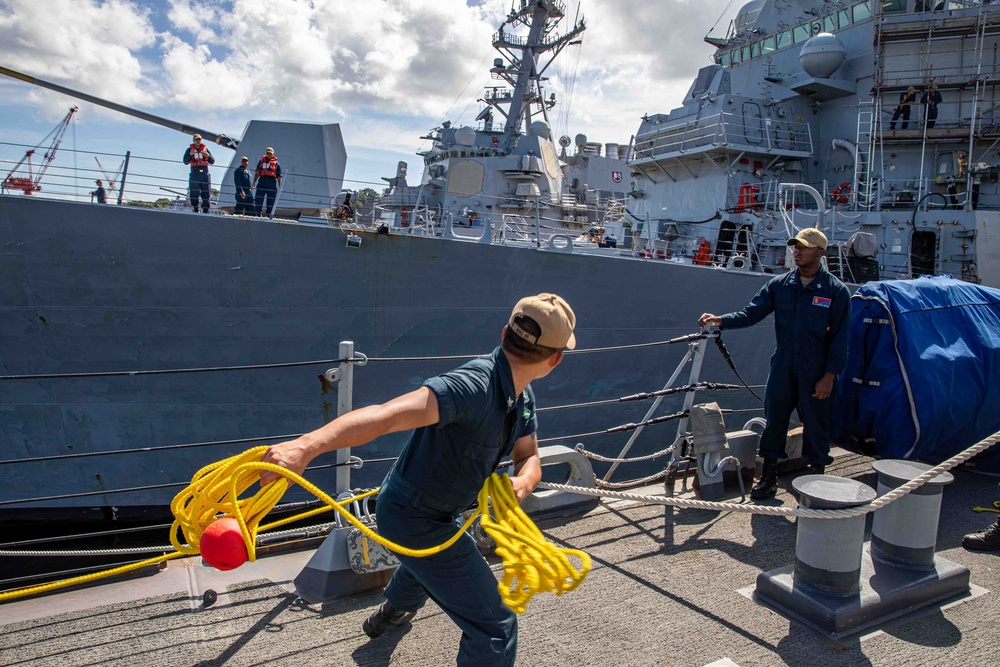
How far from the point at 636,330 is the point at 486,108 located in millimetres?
14248

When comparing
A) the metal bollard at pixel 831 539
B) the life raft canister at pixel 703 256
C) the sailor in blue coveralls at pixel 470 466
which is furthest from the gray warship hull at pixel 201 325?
the sailor in blue coveralls at pixel 470 466

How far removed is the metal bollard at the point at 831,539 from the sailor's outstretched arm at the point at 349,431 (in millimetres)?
1682

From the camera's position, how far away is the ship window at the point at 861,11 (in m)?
12.3

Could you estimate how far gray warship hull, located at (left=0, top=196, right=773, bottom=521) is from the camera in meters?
6.59

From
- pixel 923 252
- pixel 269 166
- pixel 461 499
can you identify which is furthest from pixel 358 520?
pixel 923 252

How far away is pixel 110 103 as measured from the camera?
7578 millimetres

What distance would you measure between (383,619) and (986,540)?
2874 millimetres

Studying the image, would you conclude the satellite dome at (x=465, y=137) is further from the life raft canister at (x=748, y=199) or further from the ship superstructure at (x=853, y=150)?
the life raft canister at (x=748, y=199)

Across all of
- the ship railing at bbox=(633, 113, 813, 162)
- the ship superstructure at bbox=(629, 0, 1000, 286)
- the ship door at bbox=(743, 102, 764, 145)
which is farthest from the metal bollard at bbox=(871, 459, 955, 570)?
the ship door at bbox=(743, 102, 764, 145)

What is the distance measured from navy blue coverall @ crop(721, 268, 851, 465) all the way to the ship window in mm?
11679

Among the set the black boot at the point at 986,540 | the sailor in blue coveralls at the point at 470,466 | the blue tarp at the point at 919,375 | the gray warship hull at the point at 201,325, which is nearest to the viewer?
the sailor in blue coveralls at the point at 470,466

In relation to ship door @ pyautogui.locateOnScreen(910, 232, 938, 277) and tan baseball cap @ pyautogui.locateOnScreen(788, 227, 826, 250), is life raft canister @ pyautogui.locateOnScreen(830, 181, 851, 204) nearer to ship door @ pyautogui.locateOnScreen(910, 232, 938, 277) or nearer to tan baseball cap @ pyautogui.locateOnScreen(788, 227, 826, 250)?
ship door @ pyautogui.locateOnScreen(910, 232, 938, 277)

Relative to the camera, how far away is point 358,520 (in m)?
1.66

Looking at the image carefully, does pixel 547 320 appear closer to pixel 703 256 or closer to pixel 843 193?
pixel 703 256
